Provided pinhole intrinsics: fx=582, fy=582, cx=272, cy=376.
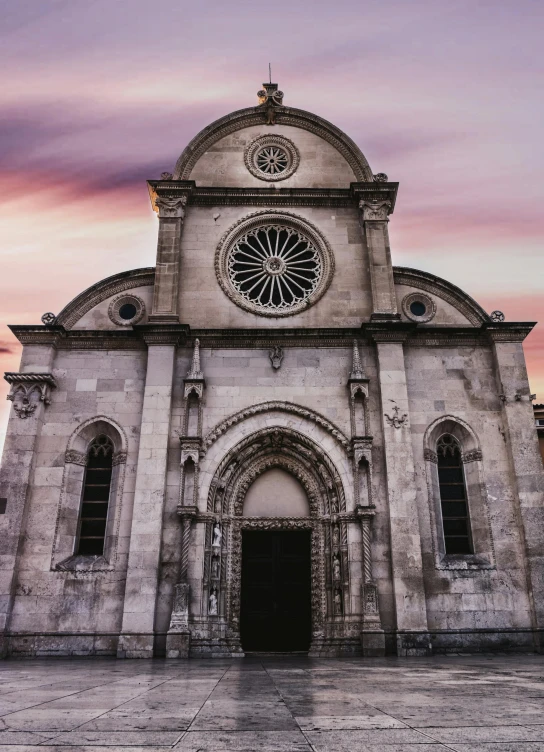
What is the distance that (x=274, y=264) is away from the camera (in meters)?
20.7

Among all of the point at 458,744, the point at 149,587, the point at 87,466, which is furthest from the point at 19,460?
the point at 458,744

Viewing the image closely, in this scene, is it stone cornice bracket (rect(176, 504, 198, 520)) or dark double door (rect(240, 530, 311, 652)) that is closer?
stone cornice bracket (rect(176, 504, 198, 520))

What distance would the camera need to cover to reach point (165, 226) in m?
20.5

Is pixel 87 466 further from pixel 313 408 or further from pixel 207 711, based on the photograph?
pixel 207 711

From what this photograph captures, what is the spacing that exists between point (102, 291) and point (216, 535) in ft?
Answer: 30.5

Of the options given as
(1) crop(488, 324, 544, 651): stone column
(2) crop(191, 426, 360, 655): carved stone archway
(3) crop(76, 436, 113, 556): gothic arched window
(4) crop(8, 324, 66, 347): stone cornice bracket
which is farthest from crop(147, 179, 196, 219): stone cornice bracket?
(1) crop(488, 324, 544, 651): stone column

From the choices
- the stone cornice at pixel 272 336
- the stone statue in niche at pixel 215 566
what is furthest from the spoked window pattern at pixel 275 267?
the stone statue in niche at pixel 215 566

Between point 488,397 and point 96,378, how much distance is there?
1267 centimetres

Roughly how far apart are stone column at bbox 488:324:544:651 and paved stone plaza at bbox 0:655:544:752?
7048 millimetres

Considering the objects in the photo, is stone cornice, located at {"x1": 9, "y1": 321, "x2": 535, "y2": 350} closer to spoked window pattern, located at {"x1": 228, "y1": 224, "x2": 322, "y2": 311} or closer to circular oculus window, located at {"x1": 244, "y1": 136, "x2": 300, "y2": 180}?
spoked window pattern, located at {"x1": 228, "y1": 224, "x2": 322, "y2": 311}

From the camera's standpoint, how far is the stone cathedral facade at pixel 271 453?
53.1 feet

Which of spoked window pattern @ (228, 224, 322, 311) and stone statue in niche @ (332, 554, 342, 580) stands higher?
spoked window pattern @ (228, 224, 322, 311)

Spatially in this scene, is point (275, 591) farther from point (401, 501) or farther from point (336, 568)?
point (401, 501)

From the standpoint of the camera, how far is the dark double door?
16.8 meters
